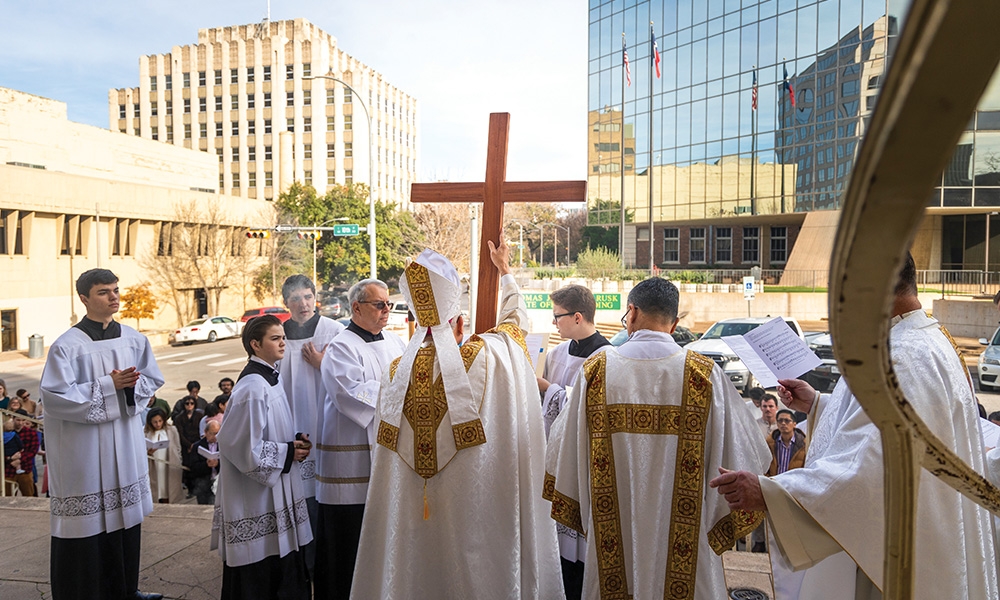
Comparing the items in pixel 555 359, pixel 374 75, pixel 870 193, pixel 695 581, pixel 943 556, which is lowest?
pixel 695 581

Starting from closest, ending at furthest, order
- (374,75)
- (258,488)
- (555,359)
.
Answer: (258,488) < (555,359) < (374,75)

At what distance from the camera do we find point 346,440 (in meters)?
4.48

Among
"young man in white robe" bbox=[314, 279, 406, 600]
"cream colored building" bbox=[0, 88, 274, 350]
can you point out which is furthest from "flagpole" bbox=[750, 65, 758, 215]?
"young man in white robe" bbox=[314, 279, 406, 600]

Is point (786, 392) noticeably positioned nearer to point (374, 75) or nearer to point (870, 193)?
point (870, 193)

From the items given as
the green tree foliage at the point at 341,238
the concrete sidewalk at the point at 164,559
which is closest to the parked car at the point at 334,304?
the green tree foliage at the point at 341,238

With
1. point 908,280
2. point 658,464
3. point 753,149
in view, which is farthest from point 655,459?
point 753,149

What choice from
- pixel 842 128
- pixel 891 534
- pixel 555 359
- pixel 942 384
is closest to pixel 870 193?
pixel 891 534

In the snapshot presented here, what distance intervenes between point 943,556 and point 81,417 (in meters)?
4.18

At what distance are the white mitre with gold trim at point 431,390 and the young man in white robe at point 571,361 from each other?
2.63 ft

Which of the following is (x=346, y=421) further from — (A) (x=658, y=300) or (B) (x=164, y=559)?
(A) (x=658, y=300)

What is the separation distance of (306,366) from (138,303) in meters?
30.2

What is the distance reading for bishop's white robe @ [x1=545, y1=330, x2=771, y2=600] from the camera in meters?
3.06

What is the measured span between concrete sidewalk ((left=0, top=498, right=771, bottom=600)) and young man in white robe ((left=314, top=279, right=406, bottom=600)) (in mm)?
734

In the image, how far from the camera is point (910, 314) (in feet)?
8.10
